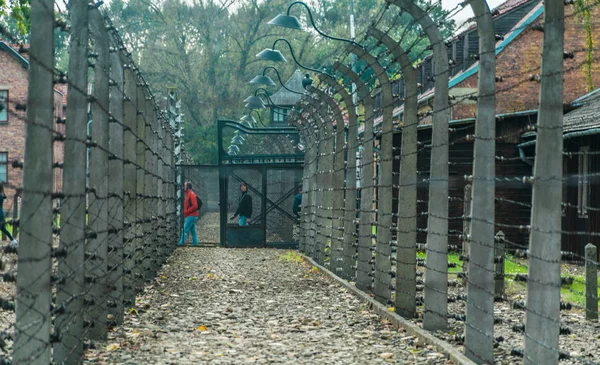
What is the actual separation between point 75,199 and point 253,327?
3.47 m

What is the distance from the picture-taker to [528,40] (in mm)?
32844

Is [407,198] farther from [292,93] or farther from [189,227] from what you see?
[292,93]

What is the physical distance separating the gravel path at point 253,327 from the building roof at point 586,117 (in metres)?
5.57

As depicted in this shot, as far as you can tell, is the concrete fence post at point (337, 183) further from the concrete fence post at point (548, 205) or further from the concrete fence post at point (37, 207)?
the concrete fence post at point (37, 207)

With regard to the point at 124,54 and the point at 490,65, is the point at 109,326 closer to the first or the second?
the point at 124,54

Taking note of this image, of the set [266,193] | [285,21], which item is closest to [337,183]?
[285,21]

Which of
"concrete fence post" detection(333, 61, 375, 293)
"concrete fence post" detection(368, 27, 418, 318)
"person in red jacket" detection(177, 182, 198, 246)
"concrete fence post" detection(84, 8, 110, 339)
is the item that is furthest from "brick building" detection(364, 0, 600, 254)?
"person in red jacket" detection(177, 182, 198, 246)

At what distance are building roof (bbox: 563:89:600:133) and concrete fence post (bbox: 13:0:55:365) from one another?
1319cm

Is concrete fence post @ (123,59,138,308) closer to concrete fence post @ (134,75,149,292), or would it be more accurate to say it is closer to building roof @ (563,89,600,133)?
concrete fence post @ (134,75,149,292)

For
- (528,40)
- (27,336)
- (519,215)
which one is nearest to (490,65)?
(27,336)

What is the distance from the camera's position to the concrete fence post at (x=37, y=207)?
5.48 meters

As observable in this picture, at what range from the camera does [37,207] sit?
5.54 metres

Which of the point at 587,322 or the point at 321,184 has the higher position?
the point at 321,184

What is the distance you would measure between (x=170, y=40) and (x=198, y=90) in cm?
317
